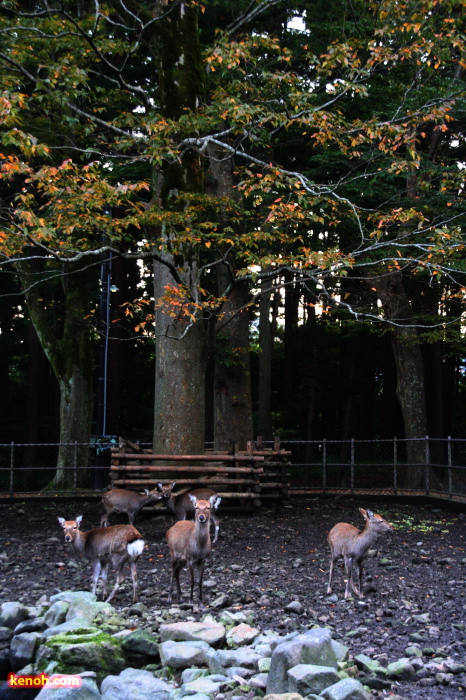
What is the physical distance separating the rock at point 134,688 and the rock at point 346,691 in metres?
1.20

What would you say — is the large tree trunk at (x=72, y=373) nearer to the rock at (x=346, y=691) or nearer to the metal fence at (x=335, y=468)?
the metal fence at (x=335, y=468)

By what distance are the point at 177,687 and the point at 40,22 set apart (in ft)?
39.7

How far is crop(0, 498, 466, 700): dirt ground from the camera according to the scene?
7031mm

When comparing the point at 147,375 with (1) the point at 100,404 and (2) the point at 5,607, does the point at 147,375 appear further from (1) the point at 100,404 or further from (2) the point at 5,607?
(2) the point at 5,607

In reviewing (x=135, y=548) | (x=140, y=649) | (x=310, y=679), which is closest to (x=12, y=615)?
(x=135, y=548)

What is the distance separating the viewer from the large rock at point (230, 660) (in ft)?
19.6

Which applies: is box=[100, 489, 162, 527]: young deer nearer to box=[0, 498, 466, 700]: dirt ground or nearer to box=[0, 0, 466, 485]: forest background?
box=[0, 498, 466, 700]: dirt ground

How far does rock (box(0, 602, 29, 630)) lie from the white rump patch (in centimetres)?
119

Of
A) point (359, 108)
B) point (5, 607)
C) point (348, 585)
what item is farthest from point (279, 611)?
point (359, 108)

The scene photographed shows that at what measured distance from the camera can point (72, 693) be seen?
5.44 metres

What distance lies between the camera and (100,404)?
58.2 ft

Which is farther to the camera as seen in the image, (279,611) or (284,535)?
(284,535)

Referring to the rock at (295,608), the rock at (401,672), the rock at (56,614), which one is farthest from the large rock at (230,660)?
the rock at (56,614)

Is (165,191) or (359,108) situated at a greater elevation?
(359,108)
